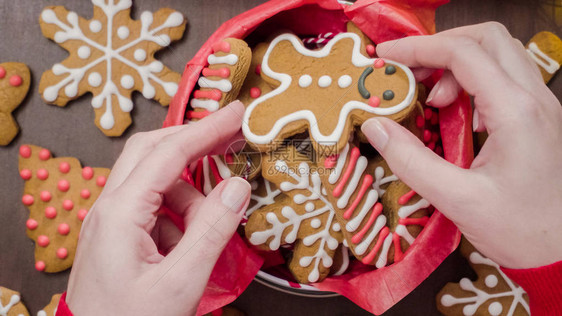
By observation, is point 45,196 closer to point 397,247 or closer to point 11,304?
point 11,304

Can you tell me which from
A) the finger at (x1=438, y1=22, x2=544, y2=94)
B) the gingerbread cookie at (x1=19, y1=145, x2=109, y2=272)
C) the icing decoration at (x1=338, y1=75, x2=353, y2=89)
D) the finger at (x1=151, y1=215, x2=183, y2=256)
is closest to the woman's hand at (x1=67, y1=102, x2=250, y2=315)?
the finger at (x1=151, y1=215, x2=183, y2=256)

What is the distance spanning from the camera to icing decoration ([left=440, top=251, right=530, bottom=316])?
0.92 m

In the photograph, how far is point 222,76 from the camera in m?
0.74

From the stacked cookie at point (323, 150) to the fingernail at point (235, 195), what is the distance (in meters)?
0.11

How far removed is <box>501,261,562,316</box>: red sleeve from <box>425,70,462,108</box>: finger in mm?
275

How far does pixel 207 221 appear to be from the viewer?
0.60 m

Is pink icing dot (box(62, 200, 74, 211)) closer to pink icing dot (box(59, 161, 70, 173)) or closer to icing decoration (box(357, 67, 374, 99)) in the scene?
pink icing dot (box(59, 161, 70, 173))

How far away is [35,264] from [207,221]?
57 cm

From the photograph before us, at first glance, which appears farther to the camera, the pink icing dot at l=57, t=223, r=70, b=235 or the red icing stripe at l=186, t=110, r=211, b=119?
the pink icing dot at l=57, t=223, r=70, b=235

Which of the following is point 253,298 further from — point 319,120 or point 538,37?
point 538,37

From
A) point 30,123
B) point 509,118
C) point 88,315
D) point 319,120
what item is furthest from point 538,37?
point 30,123

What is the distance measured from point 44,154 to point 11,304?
0.32 metres

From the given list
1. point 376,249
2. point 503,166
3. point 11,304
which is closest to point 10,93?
point 11,304

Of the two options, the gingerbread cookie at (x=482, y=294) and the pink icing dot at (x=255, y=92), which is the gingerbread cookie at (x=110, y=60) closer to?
the pink icing dot at (x=255, y=92)
